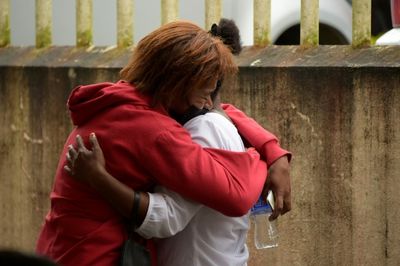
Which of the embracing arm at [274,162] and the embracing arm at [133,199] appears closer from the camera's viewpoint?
the embracing arm at [133,199]

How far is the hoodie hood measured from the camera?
3077 mm

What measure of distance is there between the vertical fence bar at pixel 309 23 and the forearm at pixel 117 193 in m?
2.23

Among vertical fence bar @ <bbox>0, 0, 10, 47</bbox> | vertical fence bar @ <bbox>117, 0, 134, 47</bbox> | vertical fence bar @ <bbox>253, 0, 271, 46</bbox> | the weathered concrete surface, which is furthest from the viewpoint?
vertical fence bar @ <bbox>0, 0, 10, 47</bbox>

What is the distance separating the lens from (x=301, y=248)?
16.0 feet

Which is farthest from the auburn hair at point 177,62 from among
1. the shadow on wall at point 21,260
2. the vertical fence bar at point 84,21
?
the vertical fence bar at point 84,21

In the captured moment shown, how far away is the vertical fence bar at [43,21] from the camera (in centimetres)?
577

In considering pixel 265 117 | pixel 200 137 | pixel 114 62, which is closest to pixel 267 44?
pixel 265 117

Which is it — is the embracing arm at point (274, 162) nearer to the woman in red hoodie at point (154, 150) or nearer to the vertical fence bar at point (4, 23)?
the woman in red hoodie at point (154, 150)

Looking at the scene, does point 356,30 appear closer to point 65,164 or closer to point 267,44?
point 267,44

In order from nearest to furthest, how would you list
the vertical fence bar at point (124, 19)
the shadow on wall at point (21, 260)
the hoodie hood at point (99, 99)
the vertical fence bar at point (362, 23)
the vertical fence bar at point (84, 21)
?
the shadow on wall at point (21, 260)
the hoodie hood at point (99, 99)
the vertical fence bar at point (362, 23)
the vertical fence bar at point (124, 19)
the vertical fence bar at point (84, 21)

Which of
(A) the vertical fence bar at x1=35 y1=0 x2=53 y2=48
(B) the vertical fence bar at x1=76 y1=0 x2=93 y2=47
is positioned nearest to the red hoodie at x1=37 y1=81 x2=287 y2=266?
(B) the vertical fence bar at x1=76 y1=0 x2=93 y2=47

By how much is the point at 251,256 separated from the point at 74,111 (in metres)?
2.07

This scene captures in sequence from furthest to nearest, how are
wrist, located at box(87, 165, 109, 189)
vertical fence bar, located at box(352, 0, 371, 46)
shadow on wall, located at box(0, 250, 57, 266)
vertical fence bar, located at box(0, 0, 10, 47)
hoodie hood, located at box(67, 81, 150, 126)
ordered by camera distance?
vertical fence bar, located at box(0, 0, 10, 47), vertical fence bar, located at box(352, 0, 371, 46), hoodie hood, located at box(67, 81, 150, 126), wrist, located at box(87, 165, 109, 189), shadow on wall, located at box(0, 250, 57, 266)

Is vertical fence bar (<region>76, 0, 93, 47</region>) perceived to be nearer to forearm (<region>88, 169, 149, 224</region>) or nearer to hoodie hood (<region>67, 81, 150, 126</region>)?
hoodie hood (<region>67, 81, 150, 126</region>)
